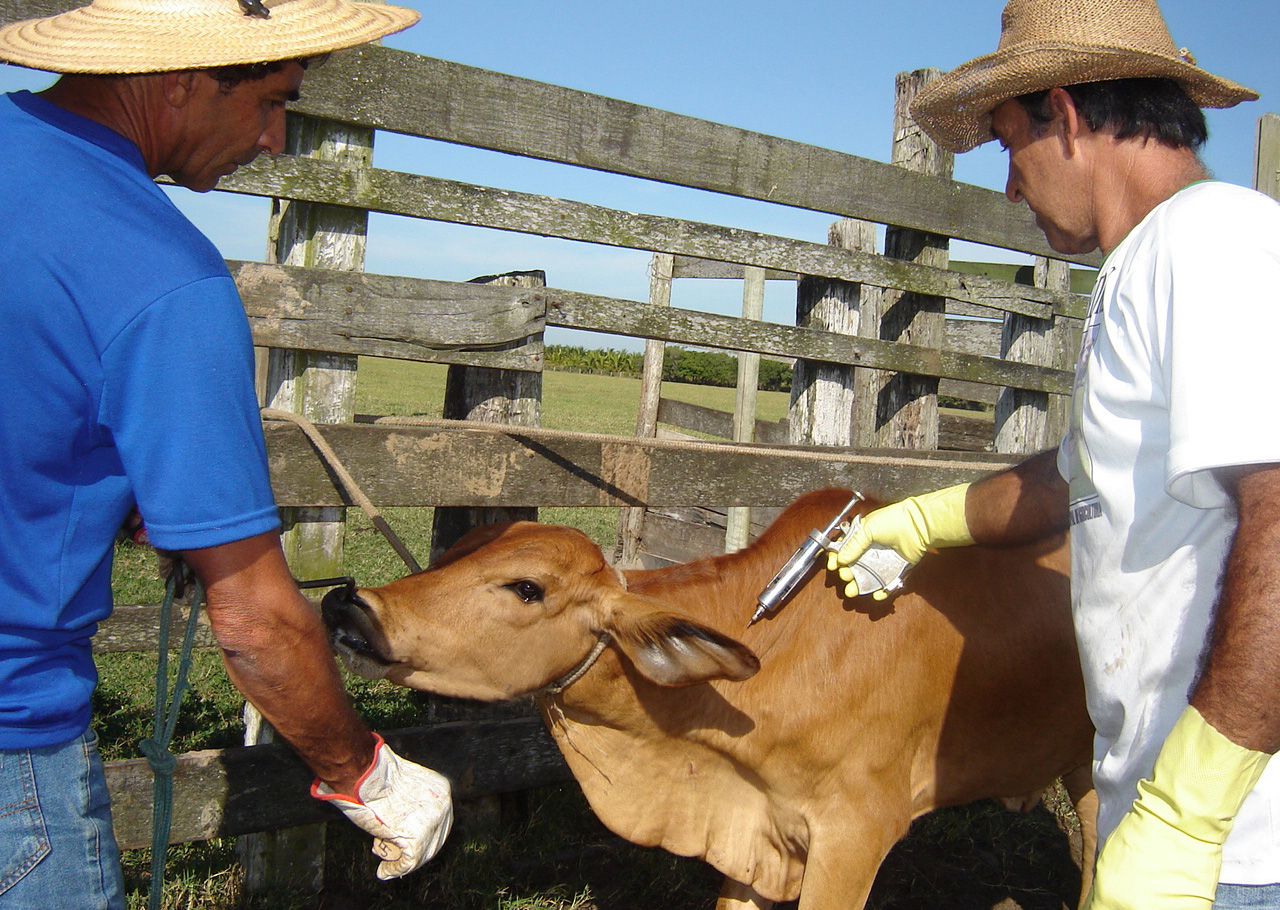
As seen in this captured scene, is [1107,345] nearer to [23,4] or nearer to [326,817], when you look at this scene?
[326,817]

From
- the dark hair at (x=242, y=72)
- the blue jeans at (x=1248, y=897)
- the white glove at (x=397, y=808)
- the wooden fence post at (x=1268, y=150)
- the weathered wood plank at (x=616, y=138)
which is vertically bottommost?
the white glove at (x=397, y=808)

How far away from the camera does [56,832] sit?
1.49 metres

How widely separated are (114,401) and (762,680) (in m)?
2.04

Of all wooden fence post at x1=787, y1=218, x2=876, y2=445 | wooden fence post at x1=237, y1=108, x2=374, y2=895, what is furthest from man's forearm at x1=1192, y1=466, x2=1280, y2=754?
wooden fence post at x1=787, y1=218, x2=876, y2=445

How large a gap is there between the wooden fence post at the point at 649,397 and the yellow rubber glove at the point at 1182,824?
596 cm

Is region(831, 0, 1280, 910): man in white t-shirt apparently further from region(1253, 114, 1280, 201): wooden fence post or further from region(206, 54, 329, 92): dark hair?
region(1253, 114, 1280, 201): wooden fence post

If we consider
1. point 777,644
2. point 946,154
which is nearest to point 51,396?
point 777,644

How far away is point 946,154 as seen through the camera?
478 centimetres

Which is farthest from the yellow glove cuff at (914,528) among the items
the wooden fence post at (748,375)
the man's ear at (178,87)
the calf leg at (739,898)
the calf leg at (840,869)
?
the wooden fence post at (748,375)

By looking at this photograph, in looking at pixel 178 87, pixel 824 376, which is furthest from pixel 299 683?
pixel 824 376

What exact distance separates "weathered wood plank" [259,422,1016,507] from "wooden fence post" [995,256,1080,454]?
223 cm

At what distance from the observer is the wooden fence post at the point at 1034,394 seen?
540cm

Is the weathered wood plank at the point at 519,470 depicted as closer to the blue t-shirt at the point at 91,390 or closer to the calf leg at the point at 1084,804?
the blue t-shirt at the point at 91,390

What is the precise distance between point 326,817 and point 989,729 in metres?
2.12
